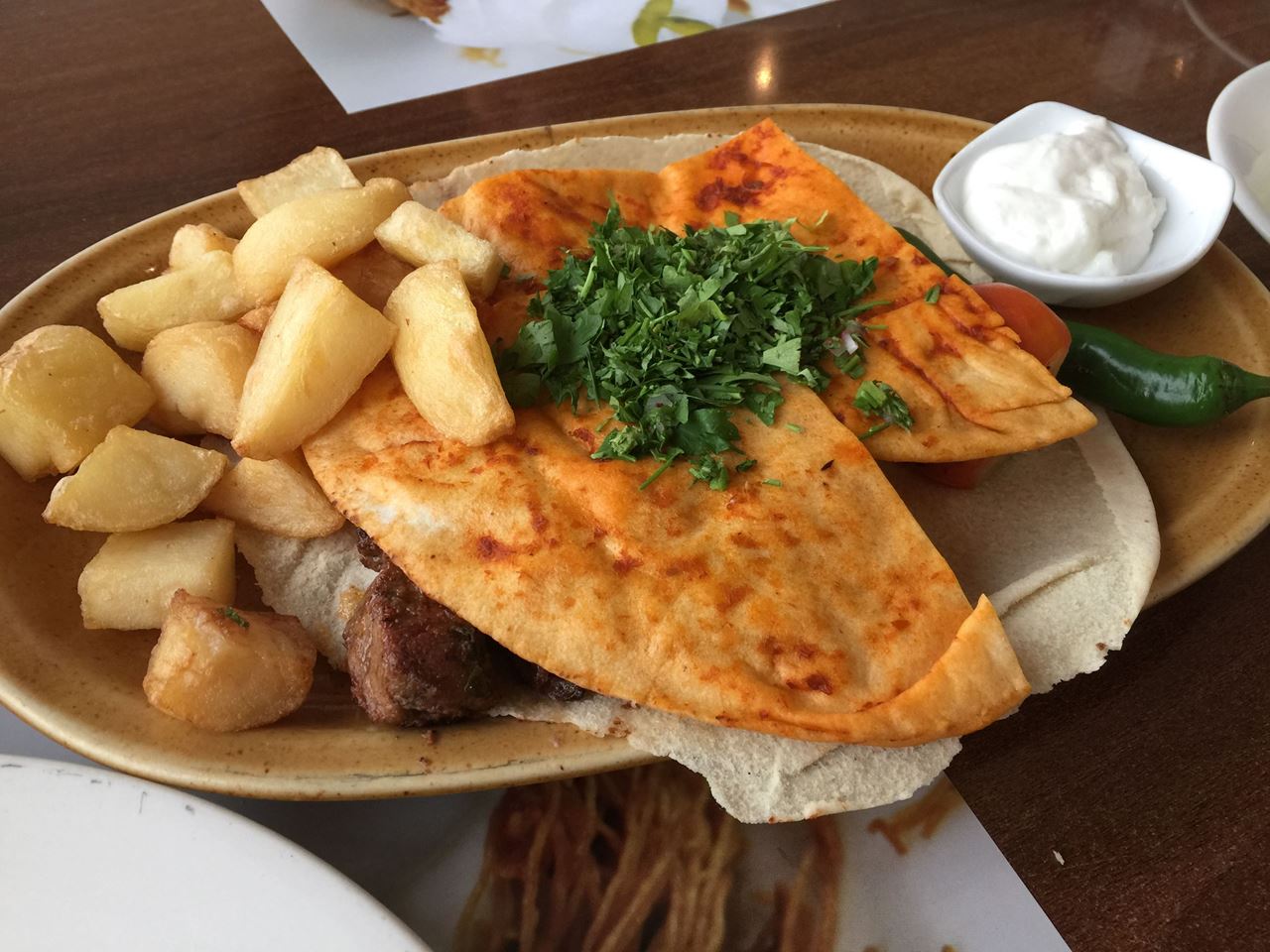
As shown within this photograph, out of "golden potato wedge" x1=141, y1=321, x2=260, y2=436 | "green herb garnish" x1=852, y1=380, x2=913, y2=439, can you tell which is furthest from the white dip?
"golden potato wedge" x1=141, y1=321, x2=260, y2=436

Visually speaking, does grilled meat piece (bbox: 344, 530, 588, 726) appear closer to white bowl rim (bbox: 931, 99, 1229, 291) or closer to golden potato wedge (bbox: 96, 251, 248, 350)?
golden potato wedge (bbox: 96, 251, 248, 350)

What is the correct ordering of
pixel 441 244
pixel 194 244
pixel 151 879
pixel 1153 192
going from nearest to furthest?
1. pixel 151 879
2. pixel 441 244
3. pixel 194 244
4. pixel 1153 192

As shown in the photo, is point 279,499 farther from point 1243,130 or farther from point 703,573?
point 1243,130

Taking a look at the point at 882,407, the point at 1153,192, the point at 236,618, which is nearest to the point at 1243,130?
the point at 1153,192

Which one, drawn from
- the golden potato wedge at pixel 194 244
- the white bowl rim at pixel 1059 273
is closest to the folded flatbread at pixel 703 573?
the golden potato wedge at pixel 194 244

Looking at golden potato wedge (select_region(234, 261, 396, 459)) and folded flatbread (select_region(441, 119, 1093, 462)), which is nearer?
golden potato wedge (select_region(234, 261, 396, 459))

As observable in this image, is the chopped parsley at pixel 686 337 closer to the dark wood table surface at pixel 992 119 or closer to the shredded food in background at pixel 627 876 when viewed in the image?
the shredded food in background at pixel 627 876
